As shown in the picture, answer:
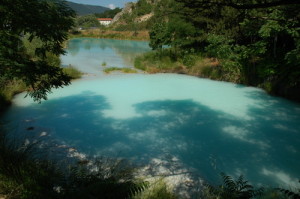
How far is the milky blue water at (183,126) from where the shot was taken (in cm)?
481

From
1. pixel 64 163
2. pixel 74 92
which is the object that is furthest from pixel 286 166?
pixel 74 92

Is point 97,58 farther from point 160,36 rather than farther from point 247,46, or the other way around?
point 247,46

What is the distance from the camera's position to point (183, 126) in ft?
21.9

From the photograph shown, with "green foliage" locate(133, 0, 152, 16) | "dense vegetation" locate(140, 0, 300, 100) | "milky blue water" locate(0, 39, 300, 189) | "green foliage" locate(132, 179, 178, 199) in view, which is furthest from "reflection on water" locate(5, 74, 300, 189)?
"green foliage" locate(133, 0, 152, 16)

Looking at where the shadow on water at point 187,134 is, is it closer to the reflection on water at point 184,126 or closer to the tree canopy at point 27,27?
the reflection on water at point 184,126

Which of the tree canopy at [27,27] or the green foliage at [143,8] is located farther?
the green foliage at [143,8]

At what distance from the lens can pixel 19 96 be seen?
8898mm

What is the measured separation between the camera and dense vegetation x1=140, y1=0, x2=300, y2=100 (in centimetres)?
803

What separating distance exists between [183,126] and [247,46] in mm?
6413

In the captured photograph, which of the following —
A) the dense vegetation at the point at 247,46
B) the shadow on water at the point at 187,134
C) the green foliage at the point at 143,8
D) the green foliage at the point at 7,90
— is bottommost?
the shadow on water at the point at 187,134

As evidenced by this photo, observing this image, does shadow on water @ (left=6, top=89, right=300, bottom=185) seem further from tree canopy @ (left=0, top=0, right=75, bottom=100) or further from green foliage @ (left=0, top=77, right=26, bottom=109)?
tree canopy @ (left=0, top=0, right=75, bottom=100)

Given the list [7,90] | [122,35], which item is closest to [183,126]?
[7,90]

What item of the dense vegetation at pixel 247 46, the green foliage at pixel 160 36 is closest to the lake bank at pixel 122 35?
the green foliage at pixel 160 36

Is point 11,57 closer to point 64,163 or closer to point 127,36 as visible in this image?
point 64,163
